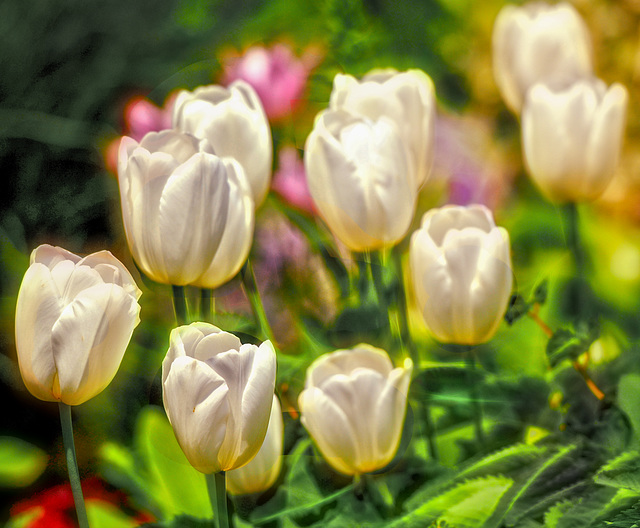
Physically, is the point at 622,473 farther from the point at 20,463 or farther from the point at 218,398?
the point at 20,463

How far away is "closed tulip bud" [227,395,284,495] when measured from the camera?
0.69 feet

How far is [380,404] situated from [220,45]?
0.84 feet

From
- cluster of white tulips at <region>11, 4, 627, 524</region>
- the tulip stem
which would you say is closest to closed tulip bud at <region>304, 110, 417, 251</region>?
cluster of white tulips at <region>11, 4, 627, 524</region>

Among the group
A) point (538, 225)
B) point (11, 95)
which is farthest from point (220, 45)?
point (538, 225)

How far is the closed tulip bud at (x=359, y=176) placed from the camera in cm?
22

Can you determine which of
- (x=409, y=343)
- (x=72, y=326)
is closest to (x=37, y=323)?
(x=72, y=326)

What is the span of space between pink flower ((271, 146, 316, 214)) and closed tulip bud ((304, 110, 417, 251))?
53 millimetres

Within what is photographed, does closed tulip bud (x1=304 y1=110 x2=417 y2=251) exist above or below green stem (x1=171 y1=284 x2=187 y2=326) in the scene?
above

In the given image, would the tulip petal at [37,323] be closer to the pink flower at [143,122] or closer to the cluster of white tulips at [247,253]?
the cluster of white tulips at [247,253]

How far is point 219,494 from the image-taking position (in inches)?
7.5

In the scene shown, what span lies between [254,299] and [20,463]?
0.12 meters

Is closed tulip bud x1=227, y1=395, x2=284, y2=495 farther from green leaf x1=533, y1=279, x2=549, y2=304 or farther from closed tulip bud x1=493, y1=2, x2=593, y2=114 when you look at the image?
closed tulip bud x1=493, y1=2, x2=593, y2=114

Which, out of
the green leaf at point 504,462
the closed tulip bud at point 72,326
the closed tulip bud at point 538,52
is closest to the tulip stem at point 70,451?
the closed tulip bud at point 72,326

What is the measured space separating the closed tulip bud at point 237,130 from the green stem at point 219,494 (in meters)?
0.10
